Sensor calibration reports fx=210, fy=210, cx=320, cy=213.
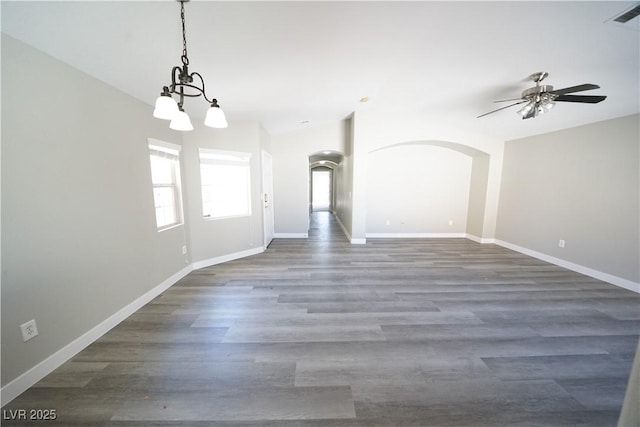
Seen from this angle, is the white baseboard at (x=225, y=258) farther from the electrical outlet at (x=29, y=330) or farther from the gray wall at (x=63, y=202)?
the electrical outlet at (x=29, y=330)

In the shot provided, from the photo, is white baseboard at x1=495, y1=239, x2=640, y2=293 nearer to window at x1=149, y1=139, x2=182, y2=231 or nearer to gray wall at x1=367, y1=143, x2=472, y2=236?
gray wall at x1=367, y1=143, x2=472, y2=236

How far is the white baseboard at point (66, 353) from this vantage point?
142cm

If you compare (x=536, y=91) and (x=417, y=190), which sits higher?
(x=536, y=91)

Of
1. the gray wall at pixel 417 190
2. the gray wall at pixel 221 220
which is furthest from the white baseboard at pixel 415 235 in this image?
the gray wall at pixel 221 220

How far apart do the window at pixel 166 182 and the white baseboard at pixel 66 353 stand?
38.6 inches

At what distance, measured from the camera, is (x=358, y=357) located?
5.79 feet

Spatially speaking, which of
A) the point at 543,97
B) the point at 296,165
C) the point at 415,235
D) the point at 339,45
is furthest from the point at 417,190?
the point at 339,45

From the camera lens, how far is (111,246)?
2158 mm

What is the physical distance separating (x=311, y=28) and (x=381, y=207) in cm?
457

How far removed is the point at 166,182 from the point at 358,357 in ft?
11.1

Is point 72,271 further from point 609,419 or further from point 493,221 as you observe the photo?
point 493,221

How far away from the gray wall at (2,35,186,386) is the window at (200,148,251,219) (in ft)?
3.74

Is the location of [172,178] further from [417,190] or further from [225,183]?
[417,190]

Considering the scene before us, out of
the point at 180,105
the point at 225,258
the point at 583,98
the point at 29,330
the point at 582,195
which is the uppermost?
the point at 583,98
